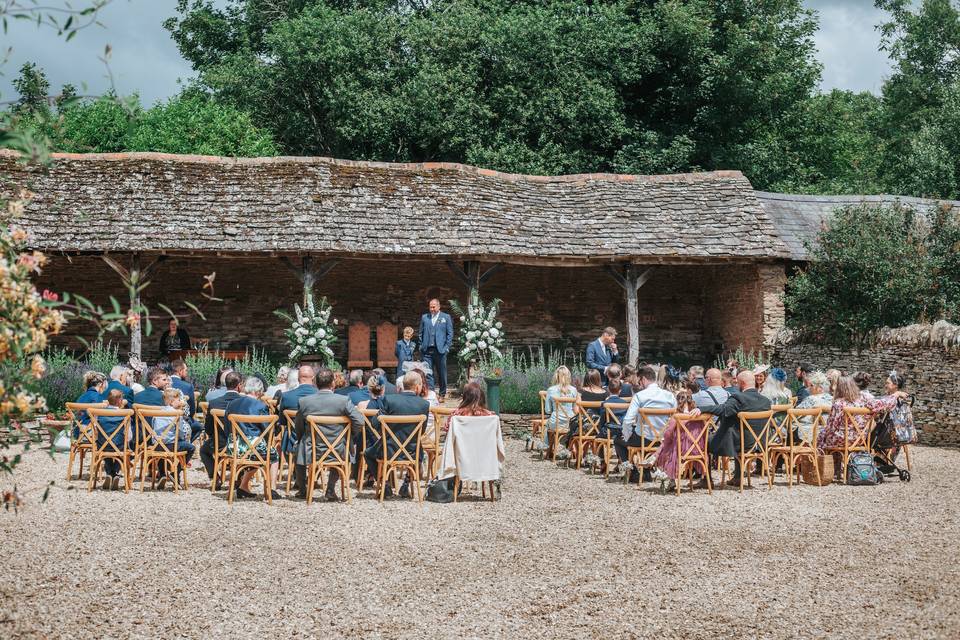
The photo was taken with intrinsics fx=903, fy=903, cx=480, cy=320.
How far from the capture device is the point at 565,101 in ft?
83.1

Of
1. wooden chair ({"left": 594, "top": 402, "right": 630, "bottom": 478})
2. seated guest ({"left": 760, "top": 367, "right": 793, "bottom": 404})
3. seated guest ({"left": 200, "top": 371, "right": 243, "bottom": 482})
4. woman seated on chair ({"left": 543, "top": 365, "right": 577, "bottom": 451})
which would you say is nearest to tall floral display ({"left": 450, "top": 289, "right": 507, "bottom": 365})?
woman seated on chair ({"left": 543, "top": 365, "right": 577, "bottom": 451})

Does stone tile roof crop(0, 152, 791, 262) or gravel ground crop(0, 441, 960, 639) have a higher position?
stone tile roof crop(0, 152, 791, 262)

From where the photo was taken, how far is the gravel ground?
16.7 ft

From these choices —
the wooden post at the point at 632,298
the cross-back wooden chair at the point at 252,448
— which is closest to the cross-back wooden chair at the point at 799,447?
the cross-back wooden chair at the point at 252,448

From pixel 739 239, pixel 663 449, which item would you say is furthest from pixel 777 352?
pixel 663 449

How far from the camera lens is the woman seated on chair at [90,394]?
915cm

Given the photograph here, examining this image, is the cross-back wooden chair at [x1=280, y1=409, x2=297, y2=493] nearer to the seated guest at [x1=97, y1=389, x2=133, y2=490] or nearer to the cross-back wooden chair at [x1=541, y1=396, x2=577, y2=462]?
the seated guest at [x1=97, y1=389, x2=133, y2=490]

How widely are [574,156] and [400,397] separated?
58.2 feet

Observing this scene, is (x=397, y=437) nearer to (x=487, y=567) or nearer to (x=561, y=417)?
(x=487, y=567)

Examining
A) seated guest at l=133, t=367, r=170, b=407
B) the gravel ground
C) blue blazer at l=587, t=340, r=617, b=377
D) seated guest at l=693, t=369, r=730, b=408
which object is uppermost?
blue blazer at l=587, t=340, r=617, b=377

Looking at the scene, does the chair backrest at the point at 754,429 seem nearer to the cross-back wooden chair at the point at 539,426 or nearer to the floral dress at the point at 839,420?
the floral dress at the point at 839,420

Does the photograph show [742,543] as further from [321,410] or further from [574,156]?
[574,156]

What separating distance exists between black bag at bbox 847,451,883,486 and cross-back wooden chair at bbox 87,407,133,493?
751 centimetres

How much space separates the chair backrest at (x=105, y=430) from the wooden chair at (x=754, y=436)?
607 centimetres
